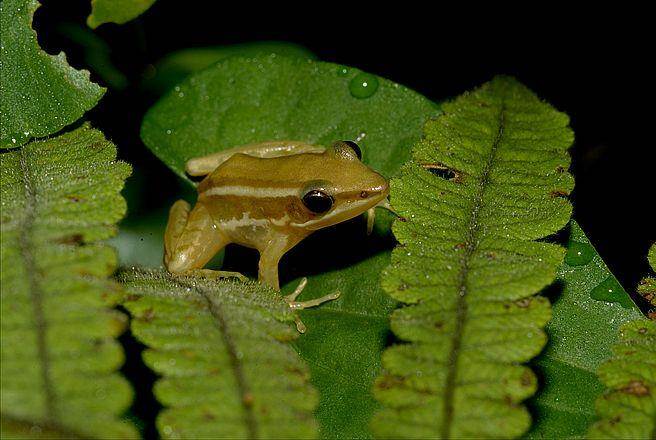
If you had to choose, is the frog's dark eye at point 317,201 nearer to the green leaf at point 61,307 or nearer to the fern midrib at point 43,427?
the green leaf at point 61,307

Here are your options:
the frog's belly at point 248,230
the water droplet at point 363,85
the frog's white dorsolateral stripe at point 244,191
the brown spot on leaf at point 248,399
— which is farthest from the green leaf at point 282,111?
the brown spot on leaf at point 248,399

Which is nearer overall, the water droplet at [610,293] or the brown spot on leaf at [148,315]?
the brown spot on leaf at [148,315]

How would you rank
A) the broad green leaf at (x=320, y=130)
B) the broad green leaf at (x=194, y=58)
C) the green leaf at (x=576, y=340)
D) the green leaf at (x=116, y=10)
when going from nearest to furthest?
the green leaf at (x=576, y=340) < the broad green leaf at (x=320, y=130) < the green leaf at (x=116, y=10) < the broad green leaf at (x=194, y=58)

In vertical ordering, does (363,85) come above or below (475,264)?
above

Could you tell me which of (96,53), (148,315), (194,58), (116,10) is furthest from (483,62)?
(148,315)

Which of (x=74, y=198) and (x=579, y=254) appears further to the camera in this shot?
(x=579, y=254)

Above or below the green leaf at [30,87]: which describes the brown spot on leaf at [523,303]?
below

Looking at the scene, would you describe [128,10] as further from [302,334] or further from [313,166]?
[302,334]

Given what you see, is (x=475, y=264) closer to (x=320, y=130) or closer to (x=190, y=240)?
(x=320, y=130)
